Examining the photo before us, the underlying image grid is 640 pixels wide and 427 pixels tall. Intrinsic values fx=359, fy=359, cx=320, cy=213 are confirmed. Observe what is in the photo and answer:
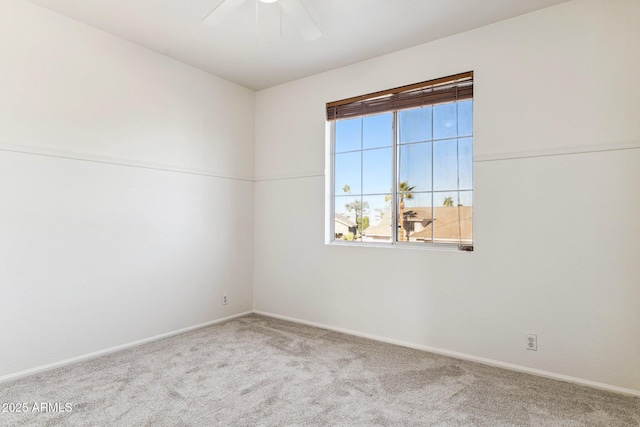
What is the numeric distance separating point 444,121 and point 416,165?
1.45ft

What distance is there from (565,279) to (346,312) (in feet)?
6.14

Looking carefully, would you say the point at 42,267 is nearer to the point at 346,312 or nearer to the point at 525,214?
the point at 346,312

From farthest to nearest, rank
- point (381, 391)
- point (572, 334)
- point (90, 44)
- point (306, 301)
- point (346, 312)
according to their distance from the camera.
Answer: point (306, 301), point (346, 312), point (90, 44), point (572, 334), point (381, 391)

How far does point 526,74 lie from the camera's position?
8.86ft

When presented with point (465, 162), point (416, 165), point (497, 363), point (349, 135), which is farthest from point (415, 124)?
point (497, 363)

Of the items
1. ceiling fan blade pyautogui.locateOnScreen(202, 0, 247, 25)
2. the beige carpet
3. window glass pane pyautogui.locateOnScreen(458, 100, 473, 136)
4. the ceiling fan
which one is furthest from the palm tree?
ceiling fan blade pyautogui.locateOnScreen(202, 0, 247, 25)

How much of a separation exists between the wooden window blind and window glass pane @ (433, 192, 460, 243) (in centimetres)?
83

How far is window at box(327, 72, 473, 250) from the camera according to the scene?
304 cm

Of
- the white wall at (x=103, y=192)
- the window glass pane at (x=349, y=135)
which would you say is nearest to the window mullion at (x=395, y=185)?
the window glass pane at (x=349, y=135)

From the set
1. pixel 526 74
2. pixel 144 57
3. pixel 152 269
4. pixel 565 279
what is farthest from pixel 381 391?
pixel 144 57

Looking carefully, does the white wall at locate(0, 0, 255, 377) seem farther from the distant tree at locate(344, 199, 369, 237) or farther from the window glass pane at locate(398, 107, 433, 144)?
the window glass pane at locate(398, 107, 433, 144)

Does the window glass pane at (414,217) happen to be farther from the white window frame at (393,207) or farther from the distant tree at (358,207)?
the distant tree at (358,207)

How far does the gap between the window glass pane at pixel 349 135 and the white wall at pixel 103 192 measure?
4.05 feet

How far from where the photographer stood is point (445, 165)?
3119 mm
